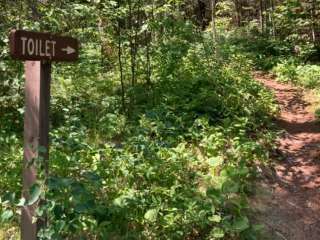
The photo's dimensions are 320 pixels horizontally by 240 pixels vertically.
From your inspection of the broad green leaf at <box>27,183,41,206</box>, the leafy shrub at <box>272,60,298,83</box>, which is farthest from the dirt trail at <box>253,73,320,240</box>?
the leafy shrub at <box>272,60,298,83</box>

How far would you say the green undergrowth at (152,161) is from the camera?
13.6 feet

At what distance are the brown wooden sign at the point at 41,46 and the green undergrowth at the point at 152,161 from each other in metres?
0.81

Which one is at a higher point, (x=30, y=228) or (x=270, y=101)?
(x=270, y=101)

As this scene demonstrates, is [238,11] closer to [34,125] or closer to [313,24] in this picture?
[313,24]

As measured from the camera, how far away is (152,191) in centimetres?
502

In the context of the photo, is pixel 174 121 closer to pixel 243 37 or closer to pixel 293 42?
pixel 293 42

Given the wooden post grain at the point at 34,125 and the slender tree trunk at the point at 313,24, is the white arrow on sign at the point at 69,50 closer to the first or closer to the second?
the wooden post grain at the point at 34,125

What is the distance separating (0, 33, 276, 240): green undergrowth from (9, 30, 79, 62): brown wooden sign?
81 cm

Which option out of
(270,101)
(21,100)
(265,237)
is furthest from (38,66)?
(270,101)

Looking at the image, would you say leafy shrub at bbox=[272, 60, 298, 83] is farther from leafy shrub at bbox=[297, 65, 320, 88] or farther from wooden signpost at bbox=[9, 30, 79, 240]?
wooden signpost at bbox=[9, 30, 79, 240]

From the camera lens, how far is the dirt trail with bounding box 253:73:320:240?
532cm

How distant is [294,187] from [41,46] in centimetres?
418

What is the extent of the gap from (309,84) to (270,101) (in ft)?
9.19

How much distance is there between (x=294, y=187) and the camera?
6.23 m
